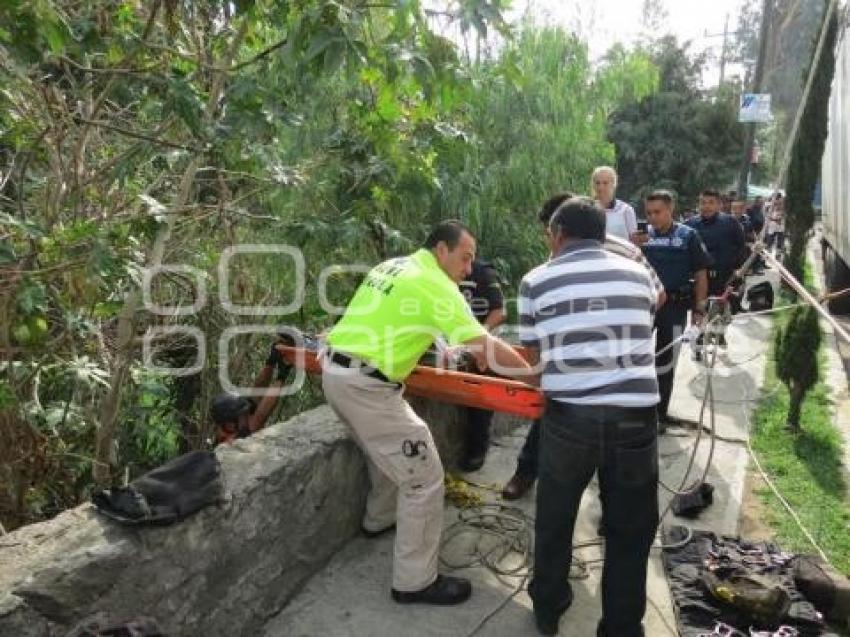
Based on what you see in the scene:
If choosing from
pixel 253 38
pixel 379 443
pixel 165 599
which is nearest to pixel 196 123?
pixel 253 38

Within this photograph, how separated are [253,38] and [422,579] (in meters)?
2.95

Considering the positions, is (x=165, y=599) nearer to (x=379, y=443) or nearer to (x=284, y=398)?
(x=379, y=443)

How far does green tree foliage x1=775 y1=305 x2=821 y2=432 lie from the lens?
556 centimetres

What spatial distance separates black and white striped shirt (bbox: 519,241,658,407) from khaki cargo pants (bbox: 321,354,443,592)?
2.26 feet

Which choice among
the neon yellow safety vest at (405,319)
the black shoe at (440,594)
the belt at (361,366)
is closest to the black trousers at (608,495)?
the black shoe at (440,594)

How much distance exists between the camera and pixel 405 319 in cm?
305

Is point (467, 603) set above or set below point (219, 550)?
below

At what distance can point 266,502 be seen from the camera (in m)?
2.96

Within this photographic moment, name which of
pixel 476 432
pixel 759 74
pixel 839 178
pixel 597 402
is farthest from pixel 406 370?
pixel 759 74

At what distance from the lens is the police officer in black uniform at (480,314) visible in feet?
15.4

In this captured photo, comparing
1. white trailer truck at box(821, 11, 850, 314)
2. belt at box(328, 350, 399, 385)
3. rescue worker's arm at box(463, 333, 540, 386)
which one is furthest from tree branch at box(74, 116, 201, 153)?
white trailer truck at box(821, 11, 850, 314)

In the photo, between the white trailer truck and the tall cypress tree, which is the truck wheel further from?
the tall cypress tree

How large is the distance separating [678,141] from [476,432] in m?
17.2

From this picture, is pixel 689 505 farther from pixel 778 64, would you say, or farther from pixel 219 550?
pixel 778 64
